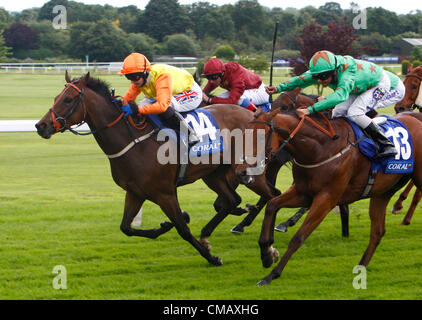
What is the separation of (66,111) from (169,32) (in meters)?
44.5

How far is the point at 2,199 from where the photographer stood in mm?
8414

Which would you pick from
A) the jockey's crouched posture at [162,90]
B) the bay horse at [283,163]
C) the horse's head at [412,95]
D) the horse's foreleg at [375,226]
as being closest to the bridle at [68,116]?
the jockey's crouched posture at [162,90]

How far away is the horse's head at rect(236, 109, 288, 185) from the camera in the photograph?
15.0 feet

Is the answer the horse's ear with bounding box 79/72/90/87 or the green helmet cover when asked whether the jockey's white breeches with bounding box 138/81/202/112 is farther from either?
the green helmet cover

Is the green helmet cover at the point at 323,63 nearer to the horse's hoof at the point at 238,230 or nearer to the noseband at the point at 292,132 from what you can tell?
the noseband at the point at 292,132

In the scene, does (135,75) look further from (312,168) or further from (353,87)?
(353,87)

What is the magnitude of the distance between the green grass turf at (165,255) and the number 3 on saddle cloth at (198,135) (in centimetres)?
93

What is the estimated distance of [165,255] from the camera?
19.1 ft

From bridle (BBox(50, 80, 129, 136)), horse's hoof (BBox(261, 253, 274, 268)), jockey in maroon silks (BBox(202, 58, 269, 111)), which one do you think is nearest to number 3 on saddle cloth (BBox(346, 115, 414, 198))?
horse's hoof (BBox(261, 253, 274, 268))

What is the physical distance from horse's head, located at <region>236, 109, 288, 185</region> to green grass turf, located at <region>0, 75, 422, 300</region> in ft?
3.02
